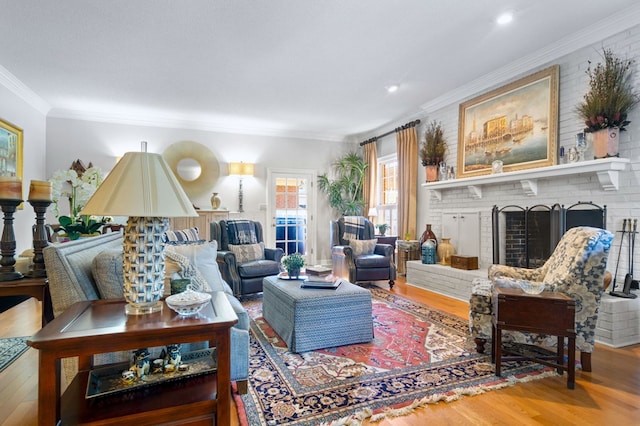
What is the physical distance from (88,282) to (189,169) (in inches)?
180

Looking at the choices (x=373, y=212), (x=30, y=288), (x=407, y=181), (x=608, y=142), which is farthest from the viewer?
(x=373, y=212)

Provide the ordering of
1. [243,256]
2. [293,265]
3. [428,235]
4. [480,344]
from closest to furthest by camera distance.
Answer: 1. [480,344]
2. [293,265]
3. [243,256]
4. [428,235]

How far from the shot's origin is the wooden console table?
43.0 inches

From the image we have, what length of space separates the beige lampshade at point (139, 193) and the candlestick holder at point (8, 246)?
2.22 feet

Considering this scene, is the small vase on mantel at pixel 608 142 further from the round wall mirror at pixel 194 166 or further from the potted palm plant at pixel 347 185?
the round wall mirror at pixel 194 166

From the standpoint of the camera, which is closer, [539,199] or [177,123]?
[539,199]

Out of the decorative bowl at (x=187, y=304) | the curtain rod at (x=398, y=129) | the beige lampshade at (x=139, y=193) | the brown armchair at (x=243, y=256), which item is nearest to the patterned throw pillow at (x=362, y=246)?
the brown armchair at (x=243, y=256)

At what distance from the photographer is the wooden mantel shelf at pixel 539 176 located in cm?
292

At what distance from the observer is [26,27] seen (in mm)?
2979

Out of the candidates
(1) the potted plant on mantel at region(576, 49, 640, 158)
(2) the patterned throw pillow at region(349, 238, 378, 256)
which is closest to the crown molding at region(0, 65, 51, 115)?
(2) the patterned throw pillow at region(349, 238, 378, 256)

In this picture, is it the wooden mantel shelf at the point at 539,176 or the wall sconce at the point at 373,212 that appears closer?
the wooden mantel shelf at the point at 539,176

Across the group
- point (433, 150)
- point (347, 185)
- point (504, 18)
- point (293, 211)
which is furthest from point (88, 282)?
point (347, 185)

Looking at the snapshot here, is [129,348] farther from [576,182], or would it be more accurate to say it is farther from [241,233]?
[576,182]

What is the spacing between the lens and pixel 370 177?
6.62 meters
